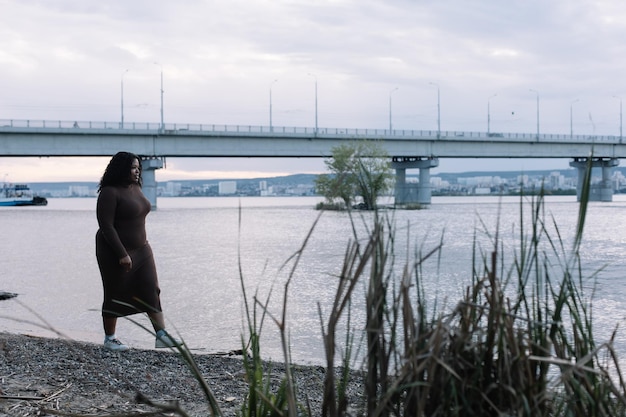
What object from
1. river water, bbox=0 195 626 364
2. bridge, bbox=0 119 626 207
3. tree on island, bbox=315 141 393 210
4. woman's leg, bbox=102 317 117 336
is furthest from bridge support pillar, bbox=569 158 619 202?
tree on island, bbox=315 141 393 210

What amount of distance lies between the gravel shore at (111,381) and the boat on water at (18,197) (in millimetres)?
126083

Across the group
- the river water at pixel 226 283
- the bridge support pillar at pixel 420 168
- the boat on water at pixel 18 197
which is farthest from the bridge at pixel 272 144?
the boat on water at pixel 18 197

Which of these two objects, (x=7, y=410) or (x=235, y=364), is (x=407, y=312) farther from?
(x=235, y=364)

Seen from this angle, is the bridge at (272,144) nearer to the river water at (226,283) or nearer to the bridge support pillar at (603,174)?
the bridge support pillar at (603,174)

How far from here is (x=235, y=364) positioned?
6.94 m

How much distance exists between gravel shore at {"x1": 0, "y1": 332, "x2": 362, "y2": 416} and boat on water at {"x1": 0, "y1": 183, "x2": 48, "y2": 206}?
12608 cm

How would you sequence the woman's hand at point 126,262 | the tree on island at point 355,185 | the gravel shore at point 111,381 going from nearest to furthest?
the tree on island at point 355,185 → the gravel shore at point 111,381 → the woman's hand at point 126,262

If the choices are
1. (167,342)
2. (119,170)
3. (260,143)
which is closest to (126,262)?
(119,170)

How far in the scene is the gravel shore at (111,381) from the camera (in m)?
4.92

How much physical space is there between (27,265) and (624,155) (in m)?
88.7

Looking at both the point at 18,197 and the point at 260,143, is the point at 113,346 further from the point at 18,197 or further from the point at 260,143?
the point at 18,197

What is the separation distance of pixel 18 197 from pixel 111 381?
13128cm

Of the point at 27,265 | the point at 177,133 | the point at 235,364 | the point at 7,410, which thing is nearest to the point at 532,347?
the point at 7,410

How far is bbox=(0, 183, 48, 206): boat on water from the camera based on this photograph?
127 metres
